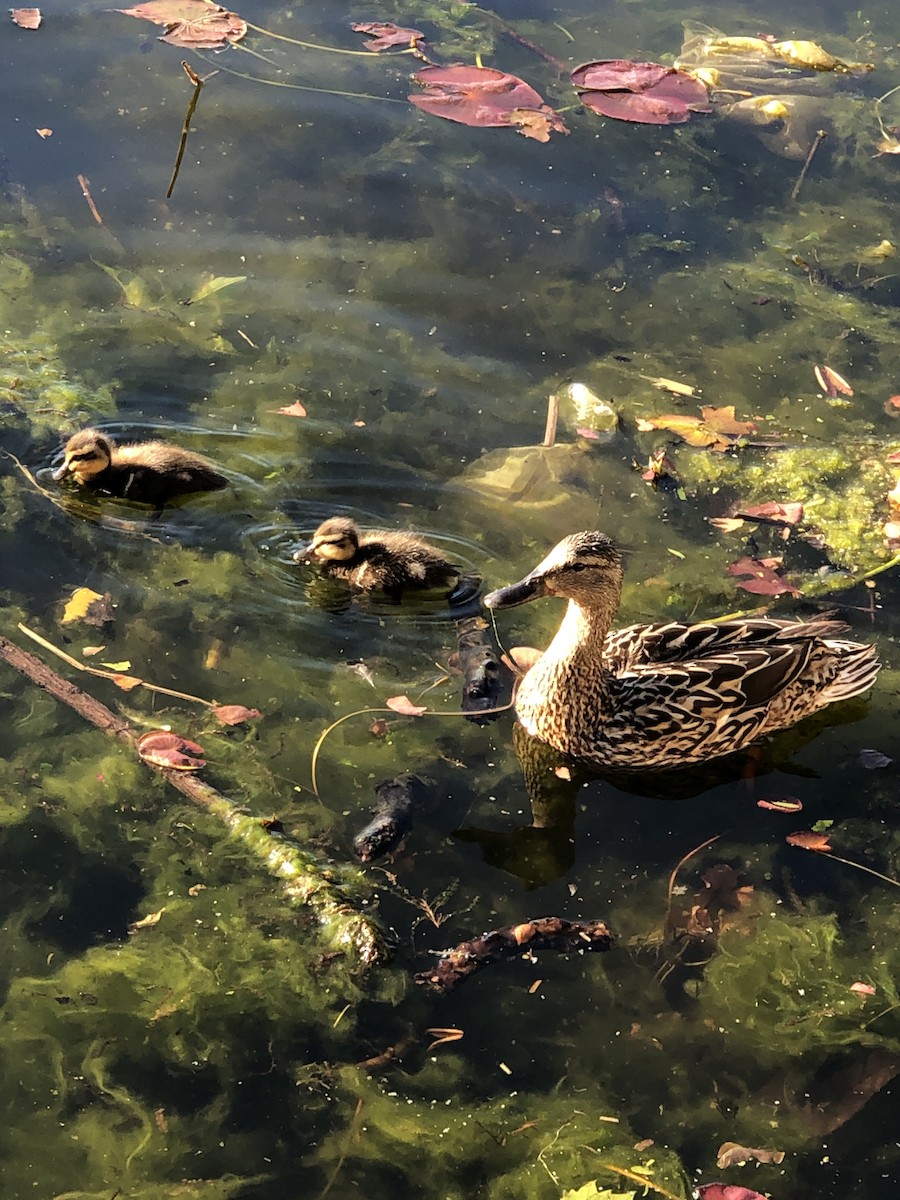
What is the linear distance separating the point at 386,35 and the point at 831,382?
3621 mm

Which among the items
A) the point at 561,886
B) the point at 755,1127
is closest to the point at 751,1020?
the point at 755,1127

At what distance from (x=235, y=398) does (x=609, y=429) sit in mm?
1683

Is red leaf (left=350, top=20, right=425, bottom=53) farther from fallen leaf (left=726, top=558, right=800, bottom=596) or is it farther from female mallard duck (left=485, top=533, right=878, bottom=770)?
female mallard duck (left=485, top=533, right=878, bottom=770)

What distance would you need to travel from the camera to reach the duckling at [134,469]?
550cm

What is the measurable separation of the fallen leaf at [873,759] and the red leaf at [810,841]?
43 cm

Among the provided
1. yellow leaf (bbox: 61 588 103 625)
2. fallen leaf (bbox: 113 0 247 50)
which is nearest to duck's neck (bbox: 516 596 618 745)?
yellow leaf (bbox: 61 588 103 625)

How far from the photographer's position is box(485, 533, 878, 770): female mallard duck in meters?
4.70

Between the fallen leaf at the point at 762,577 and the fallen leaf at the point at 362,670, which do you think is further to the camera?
the fallen leaf at the point at 762,577

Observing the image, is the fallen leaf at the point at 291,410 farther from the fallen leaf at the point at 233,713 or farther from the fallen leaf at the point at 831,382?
the fallen leaf at the point at 831,382

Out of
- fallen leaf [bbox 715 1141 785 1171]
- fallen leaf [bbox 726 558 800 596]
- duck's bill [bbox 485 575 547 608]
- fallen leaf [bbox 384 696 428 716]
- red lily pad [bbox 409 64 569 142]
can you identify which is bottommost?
fallen leaf [bbox 715 1141 785 1171]

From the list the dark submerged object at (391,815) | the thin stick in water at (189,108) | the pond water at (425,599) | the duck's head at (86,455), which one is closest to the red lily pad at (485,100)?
the pond water at (425,599)

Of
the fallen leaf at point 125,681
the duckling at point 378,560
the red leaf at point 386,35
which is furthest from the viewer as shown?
the red leaf at point 386,35

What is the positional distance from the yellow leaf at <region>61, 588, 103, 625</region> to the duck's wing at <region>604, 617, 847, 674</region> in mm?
1914

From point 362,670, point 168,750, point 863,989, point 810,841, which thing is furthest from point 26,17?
point 863,989
